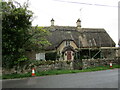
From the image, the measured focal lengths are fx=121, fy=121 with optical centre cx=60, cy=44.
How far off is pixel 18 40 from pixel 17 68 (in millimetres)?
3046

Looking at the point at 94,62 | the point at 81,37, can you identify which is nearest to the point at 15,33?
the point at 94,62

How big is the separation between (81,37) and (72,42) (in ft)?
14.1

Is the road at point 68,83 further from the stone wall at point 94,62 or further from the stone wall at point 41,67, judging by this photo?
the stone wall at point 94,62

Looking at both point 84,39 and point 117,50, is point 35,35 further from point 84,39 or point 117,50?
point 117,50

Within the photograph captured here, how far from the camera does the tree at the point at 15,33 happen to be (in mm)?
11605

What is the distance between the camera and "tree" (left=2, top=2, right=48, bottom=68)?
11605 millimetres

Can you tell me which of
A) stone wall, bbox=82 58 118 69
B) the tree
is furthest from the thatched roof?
the tree

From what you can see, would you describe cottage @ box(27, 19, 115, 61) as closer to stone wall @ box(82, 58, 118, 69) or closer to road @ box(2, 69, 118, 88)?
stone wall @ box(82, 58, 118, 69)

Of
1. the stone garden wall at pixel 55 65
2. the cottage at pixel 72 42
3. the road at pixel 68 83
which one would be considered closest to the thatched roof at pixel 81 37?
the cottage at pixel 72 42

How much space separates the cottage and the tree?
863 centimetres

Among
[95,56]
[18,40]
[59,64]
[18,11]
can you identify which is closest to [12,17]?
[18,11]

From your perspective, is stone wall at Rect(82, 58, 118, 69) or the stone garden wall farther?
stone wall at Rect(82, 58, 118, 69)

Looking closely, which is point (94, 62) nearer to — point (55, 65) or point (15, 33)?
point (55, 65)

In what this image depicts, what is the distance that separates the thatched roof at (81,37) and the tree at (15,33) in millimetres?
12452
